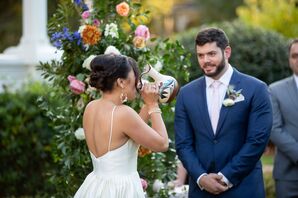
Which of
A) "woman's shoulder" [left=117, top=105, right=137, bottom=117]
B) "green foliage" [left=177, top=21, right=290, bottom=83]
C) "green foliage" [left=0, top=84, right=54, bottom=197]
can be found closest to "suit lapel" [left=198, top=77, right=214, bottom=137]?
"woman's shoulder" [left=117, top=105, right=137, bottom=117]

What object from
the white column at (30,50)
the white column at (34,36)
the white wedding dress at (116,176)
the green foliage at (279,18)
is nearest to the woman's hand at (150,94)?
the white wedding dress at (116,176)

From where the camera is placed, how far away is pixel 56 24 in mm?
7000

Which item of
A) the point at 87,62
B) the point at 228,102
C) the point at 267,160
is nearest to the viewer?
the point at 228,102

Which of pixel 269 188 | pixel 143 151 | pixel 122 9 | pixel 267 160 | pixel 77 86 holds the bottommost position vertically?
pixel 267 160

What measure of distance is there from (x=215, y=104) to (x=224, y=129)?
0.22 meters

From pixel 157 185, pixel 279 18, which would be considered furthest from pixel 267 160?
pixel 279 18

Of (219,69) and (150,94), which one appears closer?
(150,94)

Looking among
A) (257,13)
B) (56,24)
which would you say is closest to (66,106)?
(56,24)

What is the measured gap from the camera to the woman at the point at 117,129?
16.3 feet

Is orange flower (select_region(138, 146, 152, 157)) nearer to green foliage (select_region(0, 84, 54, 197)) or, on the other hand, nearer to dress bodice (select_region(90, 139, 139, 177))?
dress bodice (select_region(90, 139, 139, 177))

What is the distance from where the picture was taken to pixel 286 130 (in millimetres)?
6645

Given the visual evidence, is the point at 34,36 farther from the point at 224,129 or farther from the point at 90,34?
the point at 224,129

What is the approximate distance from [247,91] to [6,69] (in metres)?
6.37

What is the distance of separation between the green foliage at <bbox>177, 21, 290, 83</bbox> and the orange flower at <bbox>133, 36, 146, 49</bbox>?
5190mm
